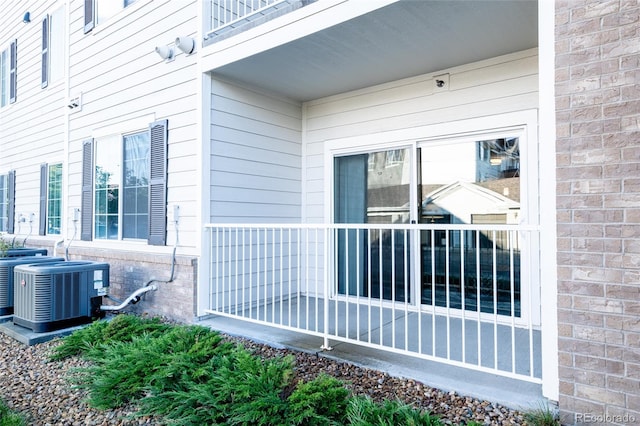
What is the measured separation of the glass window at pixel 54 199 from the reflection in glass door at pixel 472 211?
5.78m

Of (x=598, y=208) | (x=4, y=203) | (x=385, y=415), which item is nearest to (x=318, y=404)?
(x=385, y=415)

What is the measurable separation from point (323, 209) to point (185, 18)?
2.62m

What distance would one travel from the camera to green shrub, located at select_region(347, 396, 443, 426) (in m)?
1.98

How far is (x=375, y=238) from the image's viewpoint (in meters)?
4.70

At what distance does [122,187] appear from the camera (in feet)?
17.0

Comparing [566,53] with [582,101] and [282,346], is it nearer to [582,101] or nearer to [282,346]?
[582,101]

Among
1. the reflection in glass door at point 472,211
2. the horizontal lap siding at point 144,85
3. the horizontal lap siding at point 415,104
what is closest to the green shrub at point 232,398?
the reflection in glass door at point 472,211

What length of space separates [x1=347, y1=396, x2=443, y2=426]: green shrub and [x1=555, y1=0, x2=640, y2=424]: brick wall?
0.74m

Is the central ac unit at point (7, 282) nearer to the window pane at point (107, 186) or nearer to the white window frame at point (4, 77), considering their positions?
the window pane at point (107, 186)

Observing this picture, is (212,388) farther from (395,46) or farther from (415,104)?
(415,104)

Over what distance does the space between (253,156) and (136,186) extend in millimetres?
1576

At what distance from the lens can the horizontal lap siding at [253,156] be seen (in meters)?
4.31

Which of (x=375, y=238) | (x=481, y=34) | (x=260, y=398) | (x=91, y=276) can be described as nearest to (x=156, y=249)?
(x=91, y=276)

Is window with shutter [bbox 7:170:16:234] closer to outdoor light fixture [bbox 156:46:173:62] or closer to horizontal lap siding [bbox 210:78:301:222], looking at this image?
outdoor light fixture [bbox 156:46:173:62]
